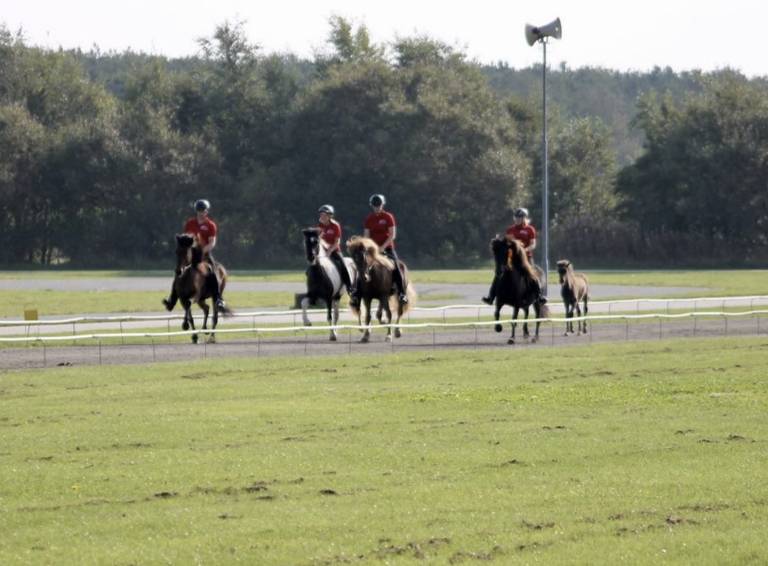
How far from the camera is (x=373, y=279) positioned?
26391 millimetres

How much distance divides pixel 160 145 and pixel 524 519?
68.0 meters

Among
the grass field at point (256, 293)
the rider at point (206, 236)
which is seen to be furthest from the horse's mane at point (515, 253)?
the grass field at point (256, 293)

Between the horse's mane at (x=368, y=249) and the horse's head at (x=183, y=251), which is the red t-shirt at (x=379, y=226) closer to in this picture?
the horse's mane at (x=368, y=249)

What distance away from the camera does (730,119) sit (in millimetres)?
73188

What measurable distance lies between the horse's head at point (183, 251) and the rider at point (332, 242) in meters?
2.48

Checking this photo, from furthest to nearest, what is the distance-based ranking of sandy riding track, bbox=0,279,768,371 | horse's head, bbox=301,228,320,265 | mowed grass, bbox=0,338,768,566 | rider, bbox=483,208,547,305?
1. rider, bbox=483,208,547,305
2. horse's head, bbox=301,228,320,265
3. sandy riding track, bbox=0,279,768,371
4. mowed grass, bbox=0,338,768,566

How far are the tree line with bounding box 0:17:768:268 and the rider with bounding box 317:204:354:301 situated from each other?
45.3 m

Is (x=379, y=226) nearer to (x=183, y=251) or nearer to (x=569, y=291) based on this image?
(x=183, y=251)

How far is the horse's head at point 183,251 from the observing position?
2545 cm

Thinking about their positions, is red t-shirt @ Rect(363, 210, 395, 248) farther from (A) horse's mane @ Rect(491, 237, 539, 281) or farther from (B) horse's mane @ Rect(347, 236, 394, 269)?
(A) horse's mane @ Rect(491, 237, 539, 281)

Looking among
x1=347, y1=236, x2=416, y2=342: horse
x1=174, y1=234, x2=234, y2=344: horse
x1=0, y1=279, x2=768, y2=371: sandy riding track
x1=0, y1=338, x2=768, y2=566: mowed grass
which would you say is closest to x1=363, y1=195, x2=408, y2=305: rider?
x1=347, y1=236, x2=416, y2=342: horse

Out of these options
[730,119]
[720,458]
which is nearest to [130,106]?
[730,119]

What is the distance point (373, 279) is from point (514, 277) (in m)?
2.58

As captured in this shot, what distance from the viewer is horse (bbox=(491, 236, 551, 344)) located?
84.9 feet
